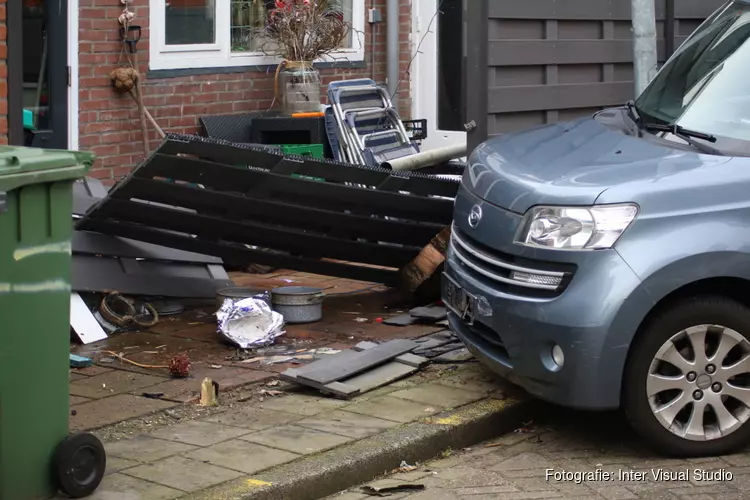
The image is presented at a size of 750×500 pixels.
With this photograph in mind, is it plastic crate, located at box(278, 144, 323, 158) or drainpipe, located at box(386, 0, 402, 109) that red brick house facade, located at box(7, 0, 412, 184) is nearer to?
plastic crate, located at box(278, 144, 323, 158)

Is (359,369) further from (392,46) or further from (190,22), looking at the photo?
(392,46)

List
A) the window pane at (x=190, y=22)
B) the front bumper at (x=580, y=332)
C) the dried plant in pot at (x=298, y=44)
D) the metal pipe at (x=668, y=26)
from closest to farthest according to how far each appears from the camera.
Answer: the front bumper at (x=580, y=332), the window pane at (x=190, y=22), the metal pipe at (x=668, y=26), the dried plant in pot at (x=298, y=44)

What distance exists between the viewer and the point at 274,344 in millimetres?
7047

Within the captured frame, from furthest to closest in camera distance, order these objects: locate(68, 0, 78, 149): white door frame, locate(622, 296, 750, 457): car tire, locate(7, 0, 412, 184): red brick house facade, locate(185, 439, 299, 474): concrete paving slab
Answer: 1. locate(7, 0, 412, 184): red brick house facade
2. locate(68, 0, 78, 149): white door frame
3. locate(622, 296, 750, 457): car tire
4. locate(185, 439, 299, 474): concrete paving slab

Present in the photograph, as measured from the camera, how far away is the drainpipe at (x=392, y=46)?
11352mm

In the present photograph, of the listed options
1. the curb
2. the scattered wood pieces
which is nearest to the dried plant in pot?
the scattered wood pieces

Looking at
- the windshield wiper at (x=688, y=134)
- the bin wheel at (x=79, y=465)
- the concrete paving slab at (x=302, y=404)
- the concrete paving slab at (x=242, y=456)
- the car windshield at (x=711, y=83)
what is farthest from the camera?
the car windshield at (x=711, y=83)

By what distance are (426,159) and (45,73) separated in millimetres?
2973

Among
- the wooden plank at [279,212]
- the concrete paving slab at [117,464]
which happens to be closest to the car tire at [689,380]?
the concrete paving slab at [117,464]

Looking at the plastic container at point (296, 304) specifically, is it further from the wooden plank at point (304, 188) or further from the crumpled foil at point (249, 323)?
the wooden plank at point (304, 188)

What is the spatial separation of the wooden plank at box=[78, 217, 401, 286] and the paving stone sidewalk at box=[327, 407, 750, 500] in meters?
2.27

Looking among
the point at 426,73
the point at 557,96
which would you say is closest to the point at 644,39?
the point at 557,96

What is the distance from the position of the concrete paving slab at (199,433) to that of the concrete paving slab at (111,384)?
668 millimetres

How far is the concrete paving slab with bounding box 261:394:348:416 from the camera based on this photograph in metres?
5.80
